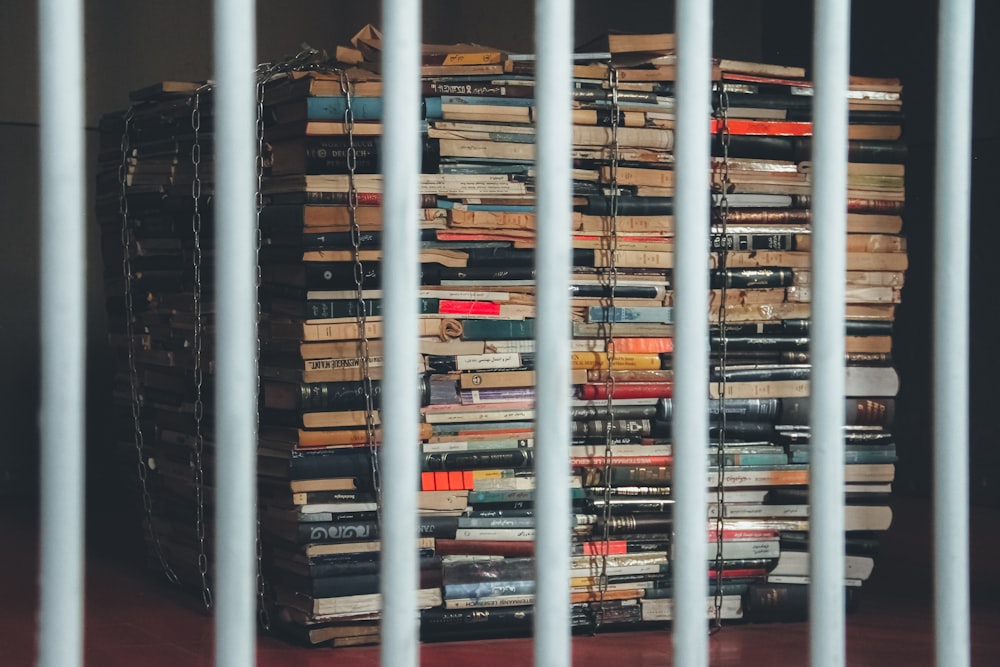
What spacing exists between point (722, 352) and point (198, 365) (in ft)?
5.59

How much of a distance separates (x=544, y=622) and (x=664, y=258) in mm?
2908

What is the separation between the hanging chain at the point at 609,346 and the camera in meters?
3.78

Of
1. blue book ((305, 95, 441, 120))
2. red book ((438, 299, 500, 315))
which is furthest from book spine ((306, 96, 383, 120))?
red book ((438, 299, 500, 315))

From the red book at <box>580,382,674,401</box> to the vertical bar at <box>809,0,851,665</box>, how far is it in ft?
8.84

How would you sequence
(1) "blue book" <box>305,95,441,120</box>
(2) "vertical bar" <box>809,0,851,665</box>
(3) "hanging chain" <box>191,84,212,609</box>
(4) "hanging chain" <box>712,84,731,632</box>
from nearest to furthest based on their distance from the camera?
(2) "vertical bar" <box>809,0,851,665</box>, (1) "blue book" <box>305,95,441,120</box>, (4) "hanging chain" <box>712,84,731,632</box>, (3) "hanging chain" <box>191,84,212,609</box>

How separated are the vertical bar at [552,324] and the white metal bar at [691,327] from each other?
96 mm

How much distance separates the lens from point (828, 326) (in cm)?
105

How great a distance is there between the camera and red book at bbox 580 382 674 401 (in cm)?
379

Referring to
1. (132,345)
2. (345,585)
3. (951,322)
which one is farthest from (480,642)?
(951,322)

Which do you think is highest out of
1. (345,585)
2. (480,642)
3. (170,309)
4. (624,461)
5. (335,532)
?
(170,309)

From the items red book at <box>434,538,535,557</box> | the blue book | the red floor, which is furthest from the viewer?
red book at <box>434,538,535,557</box>

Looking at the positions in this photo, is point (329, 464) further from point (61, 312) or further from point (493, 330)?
point (61, 312)

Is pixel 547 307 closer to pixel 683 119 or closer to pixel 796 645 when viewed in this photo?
pixel 683 119

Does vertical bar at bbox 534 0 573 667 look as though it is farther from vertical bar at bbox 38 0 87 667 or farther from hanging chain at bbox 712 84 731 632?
hanging chain at bbox 712 84 731 632
